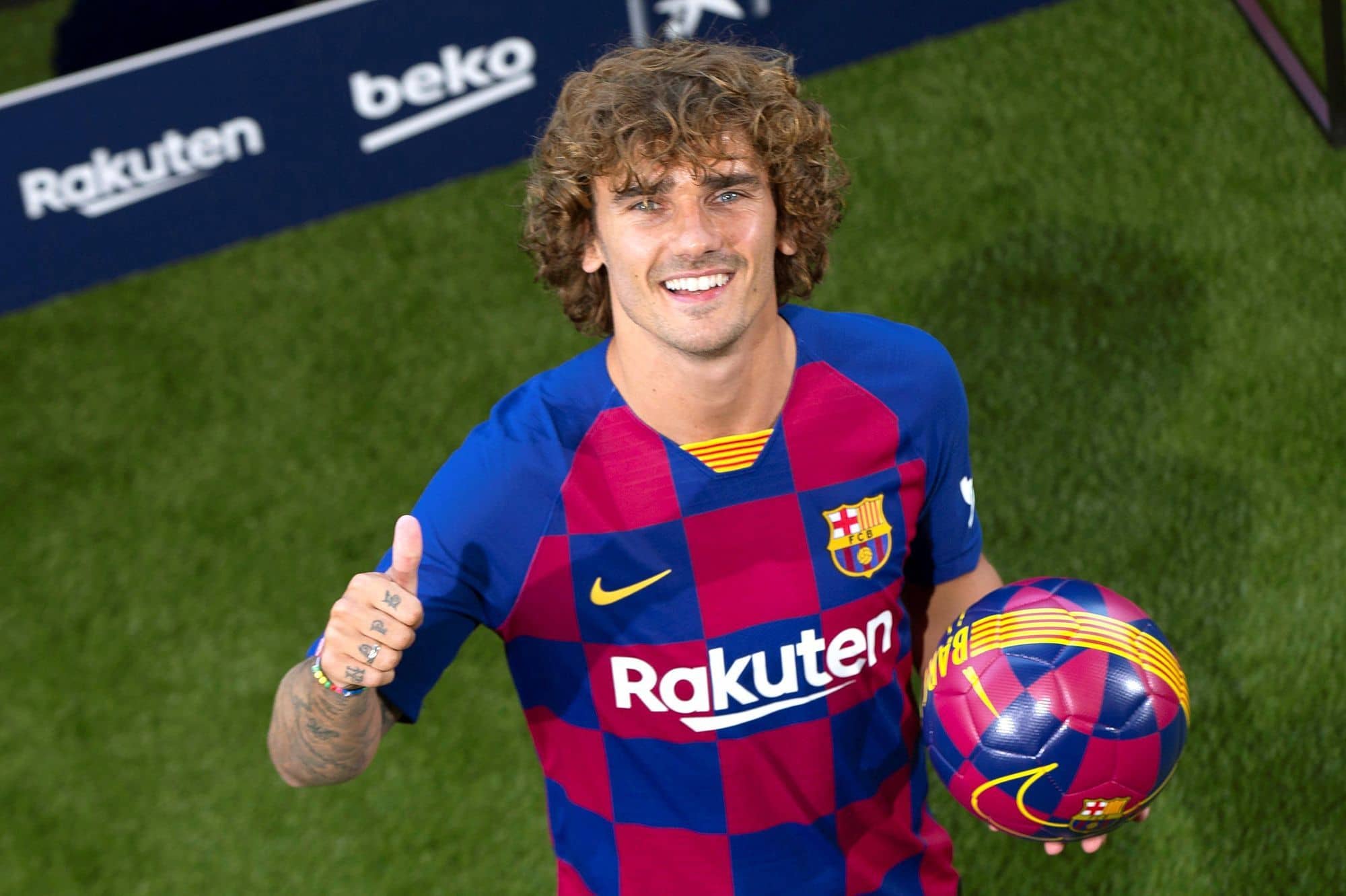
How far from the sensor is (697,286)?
280 centimetres

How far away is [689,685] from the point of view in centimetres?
297

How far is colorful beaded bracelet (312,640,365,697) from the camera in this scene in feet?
8.72

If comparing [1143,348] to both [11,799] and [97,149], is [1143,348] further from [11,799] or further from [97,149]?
[11,799]

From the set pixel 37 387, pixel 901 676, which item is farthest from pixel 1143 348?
pixel 37 387

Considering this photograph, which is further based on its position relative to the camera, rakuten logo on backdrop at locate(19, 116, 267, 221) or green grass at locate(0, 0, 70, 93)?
green grass at locate(0, 0, 70, 93)

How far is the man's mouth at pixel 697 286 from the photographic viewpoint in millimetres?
2797

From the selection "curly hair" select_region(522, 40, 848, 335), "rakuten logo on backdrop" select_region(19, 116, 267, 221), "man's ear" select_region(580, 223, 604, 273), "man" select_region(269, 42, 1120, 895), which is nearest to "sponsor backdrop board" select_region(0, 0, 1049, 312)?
"rakuten logo on backdrop" select_region(19, 116, 267, 221)

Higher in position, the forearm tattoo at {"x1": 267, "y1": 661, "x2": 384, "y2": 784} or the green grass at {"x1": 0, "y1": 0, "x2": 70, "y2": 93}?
the green grass at {"x1": 0, "y1": 0, "x2": 70, "y2": 93}

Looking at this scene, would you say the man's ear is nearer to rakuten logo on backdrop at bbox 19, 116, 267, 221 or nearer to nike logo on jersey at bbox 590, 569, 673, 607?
nike logo on jersey at bbox 590, 569, 673, 607

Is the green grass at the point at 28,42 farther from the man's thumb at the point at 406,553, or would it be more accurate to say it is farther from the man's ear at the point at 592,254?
the man's thumb at the point at 406,553

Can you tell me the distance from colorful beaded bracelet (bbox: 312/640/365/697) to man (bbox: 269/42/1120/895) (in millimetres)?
39

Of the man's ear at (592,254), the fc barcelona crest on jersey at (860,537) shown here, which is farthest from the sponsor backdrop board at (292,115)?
the fc barcelona crest on jersey at (860,537)

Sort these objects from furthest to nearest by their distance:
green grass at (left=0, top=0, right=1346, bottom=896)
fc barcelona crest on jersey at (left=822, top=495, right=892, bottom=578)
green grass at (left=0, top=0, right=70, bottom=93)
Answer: green grass at (left=0, top=0, right=70, bottom=93), green grass at (left=0, top=0, right=1346, bottom=896), fc barcelona crest on jersey at (left=822, top=495, right=892, bottom=578)

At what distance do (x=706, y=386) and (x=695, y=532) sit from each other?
280 mm
